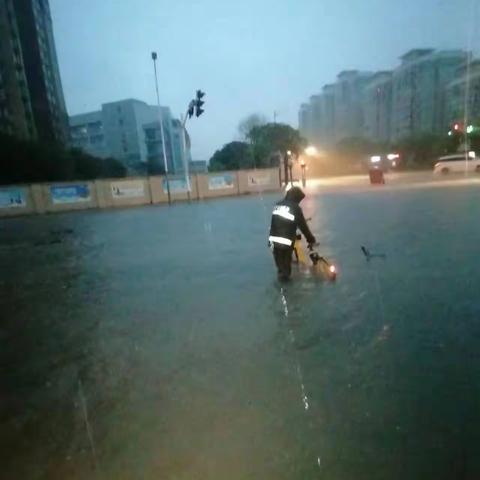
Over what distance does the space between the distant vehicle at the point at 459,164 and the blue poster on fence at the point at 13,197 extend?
36.5 m

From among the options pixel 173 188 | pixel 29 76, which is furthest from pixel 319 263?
pixel 29 76

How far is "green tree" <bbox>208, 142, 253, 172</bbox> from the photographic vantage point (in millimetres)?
66500

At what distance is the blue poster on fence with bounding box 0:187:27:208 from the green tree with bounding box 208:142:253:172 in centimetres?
4178

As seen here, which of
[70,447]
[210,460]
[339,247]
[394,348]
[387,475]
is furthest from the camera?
[339,247]

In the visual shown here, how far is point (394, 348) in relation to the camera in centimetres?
431

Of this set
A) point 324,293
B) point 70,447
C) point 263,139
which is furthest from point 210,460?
point 263,139

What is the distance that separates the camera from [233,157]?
7300 centimetres

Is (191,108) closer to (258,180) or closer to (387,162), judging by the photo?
(258,180)

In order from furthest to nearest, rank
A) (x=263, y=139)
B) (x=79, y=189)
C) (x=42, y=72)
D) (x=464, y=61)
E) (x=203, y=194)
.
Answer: (x=42, y=72), (x=464, y=61), (x=263, y=139), (x=203, y=194), (x=79, y=189)

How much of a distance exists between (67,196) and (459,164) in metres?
35.1

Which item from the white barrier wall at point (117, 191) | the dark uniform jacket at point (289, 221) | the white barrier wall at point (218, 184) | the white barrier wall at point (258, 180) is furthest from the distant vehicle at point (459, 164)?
the dark uniform jacket at point (289, 221)

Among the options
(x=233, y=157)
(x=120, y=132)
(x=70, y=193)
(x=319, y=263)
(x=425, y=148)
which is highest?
(x=120, y=132)

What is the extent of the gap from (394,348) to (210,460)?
96.2 inches

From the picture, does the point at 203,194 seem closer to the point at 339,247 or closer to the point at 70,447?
the point at 339,247
